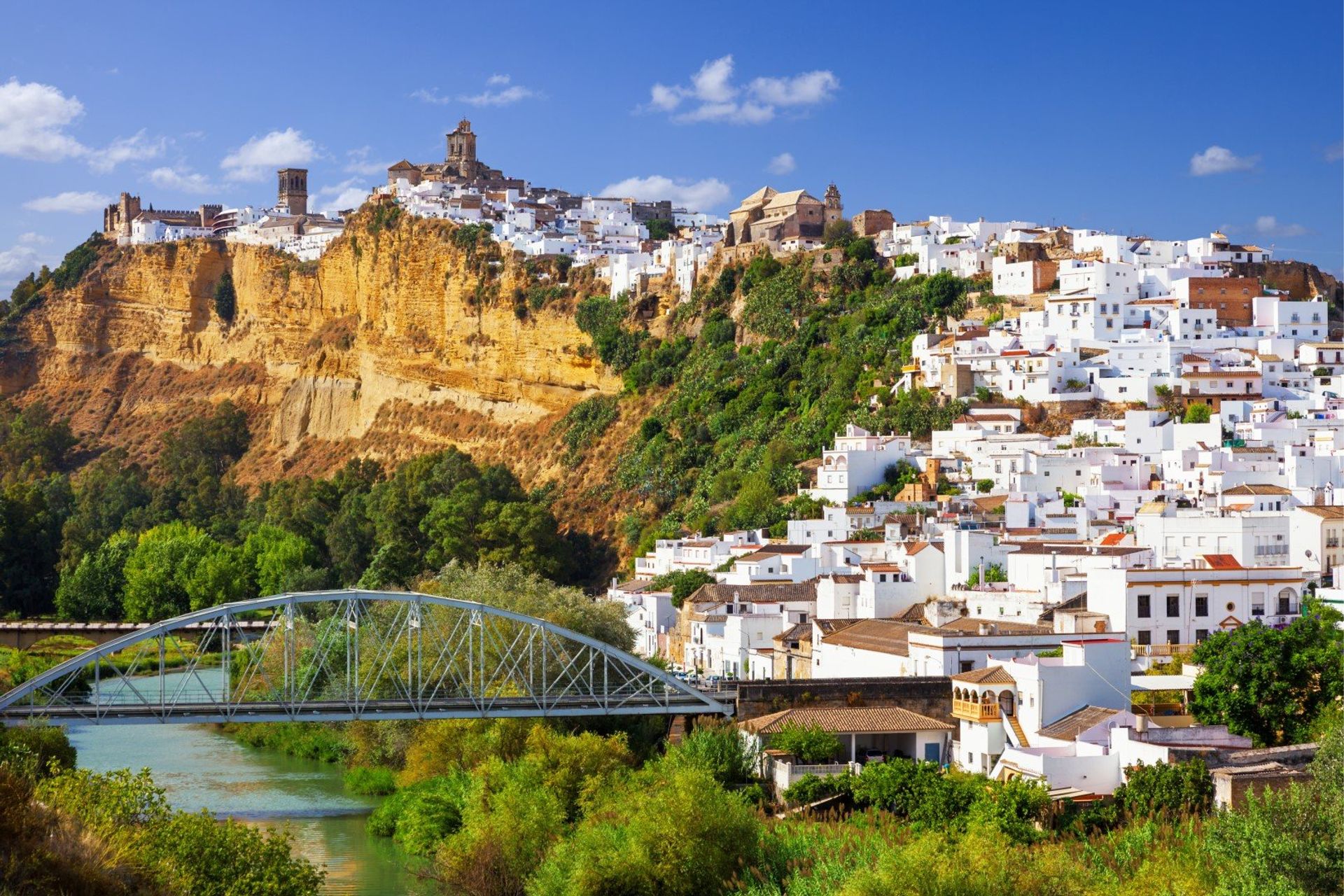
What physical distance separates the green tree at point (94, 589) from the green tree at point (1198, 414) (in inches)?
1405

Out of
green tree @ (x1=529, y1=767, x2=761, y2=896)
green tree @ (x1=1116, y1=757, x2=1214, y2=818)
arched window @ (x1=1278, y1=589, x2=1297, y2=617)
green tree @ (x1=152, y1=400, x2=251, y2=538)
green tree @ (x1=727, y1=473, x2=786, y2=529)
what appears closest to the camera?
green tree @ (x1=529, y1=767, x2=761, y2=896)

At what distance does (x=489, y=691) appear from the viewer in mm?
32875

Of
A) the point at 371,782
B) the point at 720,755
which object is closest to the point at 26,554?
the point at 371,782

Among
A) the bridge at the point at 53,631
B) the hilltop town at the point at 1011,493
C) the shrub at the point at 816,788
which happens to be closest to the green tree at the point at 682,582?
the hilltop town at the point at 1011,493

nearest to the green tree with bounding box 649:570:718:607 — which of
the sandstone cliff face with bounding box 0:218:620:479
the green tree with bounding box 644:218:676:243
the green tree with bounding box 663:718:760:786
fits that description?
the green tree with bounding box 663:718:760:786

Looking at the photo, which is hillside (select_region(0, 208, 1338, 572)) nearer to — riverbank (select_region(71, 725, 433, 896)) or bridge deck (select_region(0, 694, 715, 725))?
riverbank (select_region(71, 725, 433, 896))

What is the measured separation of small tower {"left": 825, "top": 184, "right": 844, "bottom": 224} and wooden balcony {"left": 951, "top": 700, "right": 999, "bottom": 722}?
44.8 m

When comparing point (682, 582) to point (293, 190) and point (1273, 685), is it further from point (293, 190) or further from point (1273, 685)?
point (293, 190)

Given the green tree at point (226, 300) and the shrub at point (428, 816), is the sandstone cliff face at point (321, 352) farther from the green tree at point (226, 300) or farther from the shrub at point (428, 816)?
the shrub at point (428, 816)

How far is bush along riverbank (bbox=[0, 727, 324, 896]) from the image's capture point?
16953mm

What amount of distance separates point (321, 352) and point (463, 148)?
53.8 feet

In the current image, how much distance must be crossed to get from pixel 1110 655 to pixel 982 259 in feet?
123

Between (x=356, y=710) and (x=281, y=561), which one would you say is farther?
(x=281, y=561)

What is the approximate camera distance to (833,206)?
73.1 meters
